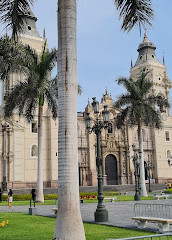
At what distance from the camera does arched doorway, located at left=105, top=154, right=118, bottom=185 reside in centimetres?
4231

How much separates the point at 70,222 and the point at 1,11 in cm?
626

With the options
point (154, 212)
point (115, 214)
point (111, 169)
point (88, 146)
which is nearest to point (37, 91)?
point (115, 214)

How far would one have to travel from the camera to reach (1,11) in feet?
30.3

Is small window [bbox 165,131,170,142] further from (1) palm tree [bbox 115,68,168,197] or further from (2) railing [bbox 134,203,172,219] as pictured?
(2) railing [bbox 134,203,172,219]

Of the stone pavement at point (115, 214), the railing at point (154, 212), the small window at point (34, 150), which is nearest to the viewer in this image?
the stone pavement at point (115, 214)

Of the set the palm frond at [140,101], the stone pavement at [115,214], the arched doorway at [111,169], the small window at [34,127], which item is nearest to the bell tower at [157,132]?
the arched doorway at [111,169]

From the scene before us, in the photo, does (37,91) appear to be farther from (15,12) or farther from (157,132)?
(157,132)

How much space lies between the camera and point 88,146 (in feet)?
135

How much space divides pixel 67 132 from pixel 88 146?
3416cm

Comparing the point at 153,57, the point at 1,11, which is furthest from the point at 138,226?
the point at 153,57

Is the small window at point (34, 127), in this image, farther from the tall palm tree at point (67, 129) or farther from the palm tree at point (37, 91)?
the tall palm tree at point (67, 129)

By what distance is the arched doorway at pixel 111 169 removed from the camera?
42312mm

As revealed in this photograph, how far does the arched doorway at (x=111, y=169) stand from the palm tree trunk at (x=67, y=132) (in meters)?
35.7

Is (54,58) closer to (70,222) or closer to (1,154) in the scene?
(1,154)
